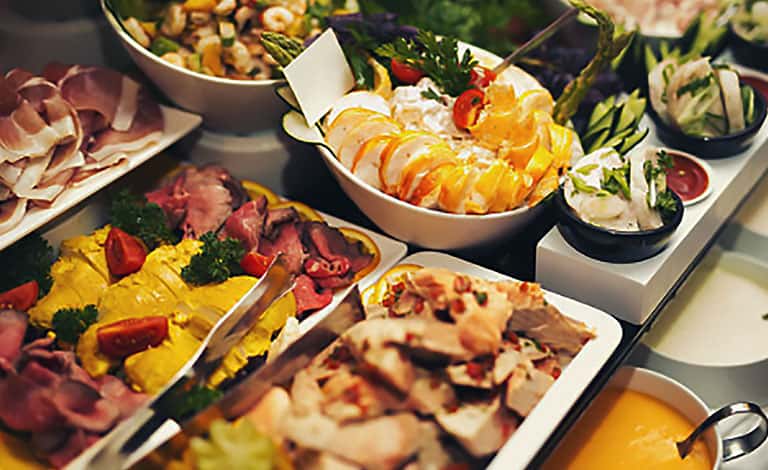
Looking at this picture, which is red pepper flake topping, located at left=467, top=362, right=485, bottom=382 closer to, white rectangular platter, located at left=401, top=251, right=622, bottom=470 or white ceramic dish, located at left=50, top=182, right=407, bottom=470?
white rectangular platter, located at left=401, top=251, right=622, bottom=470

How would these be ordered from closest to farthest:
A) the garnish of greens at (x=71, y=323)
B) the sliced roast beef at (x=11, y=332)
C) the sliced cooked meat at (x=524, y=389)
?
the sliced cooked meat at (x=524, y=389) < the sliced roast beef at (x=11, y=332) < the garnish of greens at (x=71, y=323)

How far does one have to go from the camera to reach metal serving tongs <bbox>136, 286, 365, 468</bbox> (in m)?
1.46

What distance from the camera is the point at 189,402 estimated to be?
1.58m

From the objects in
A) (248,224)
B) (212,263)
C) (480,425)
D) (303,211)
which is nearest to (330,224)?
(303,211)

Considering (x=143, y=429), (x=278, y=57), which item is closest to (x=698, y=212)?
(x=278, y=57)

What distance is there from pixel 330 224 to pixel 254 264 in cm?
27

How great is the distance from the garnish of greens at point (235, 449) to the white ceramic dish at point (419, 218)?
0.73 metres

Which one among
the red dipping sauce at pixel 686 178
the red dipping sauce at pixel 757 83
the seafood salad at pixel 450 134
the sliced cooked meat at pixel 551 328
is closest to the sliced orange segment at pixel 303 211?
the seafood salad at pixel 450 134

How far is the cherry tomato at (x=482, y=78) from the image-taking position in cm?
219

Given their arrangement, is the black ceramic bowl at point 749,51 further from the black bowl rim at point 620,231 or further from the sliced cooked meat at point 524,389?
the sliced cooked meat at point 524,389

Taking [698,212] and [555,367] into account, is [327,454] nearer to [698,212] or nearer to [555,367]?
[555,367]

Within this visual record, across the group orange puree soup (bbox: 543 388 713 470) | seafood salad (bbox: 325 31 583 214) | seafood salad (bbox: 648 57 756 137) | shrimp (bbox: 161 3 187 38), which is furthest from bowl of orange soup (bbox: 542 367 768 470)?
shrimp (bbox: 161 3 187 38)

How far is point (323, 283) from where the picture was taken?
6.48ft

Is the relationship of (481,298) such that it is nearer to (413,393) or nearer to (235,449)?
(413,393)
